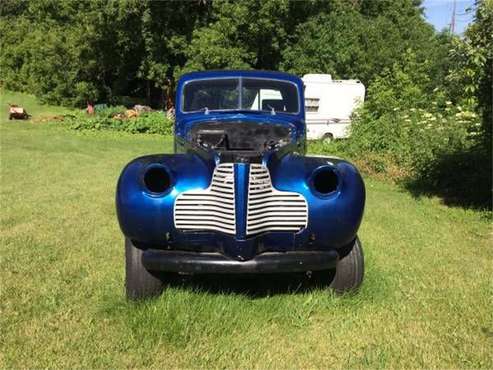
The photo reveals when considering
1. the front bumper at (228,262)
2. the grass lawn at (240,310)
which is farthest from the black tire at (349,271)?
the front bumper at (228,262)

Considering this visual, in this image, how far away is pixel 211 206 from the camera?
154 inches

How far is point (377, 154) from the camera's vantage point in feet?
43.7

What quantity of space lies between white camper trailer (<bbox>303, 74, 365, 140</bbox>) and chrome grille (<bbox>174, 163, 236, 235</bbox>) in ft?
49.2

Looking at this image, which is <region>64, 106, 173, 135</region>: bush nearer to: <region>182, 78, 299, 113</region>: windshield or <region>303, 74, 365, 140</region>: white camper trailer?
<region>303, 74, 365, 140</region>: white camper trailer

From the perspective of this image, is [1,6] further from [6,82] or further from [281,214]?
[281,214]

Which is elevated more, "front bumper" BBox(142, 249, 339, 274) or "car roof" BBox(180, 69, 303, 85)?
"car roof" BBox(180, 69, 303, 85)

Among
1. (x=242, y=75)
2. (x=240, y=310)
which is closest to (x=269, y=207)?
(x=240, y=310)

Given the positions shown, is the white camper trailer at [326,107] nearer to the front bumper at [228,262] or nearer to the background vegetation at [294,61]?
the background vegetation at [294,61]

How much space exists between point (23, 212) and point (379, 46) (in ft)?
66.5

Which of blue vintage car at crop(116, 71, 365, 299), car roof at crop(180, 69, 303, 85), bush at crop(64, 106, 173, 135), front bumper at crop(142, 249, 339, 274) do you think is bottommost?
bush at crop(64, 106, 173, 135)

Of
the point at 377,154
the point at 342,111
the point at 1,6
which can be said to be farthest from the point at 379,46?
the point at 1,6

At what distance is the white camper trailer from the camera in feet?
61.8

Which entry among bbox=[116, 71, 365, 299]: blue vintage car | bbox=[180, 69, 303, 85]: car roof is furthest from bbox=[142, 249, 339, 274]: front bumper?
bbox=[180, 69, 303, 85]: car roof

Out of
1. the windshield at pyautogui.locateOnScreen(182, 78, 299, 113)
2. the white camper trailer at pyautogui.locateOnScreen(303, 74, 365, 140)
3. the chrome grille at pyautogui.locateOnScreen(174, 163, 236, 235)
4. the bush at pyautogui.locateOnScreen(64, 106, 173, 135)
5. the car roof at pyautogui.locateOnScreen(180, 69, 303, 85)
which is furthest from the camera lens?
the bush at pyautogui.locateOnScreen(64, 106, 173, 135)
